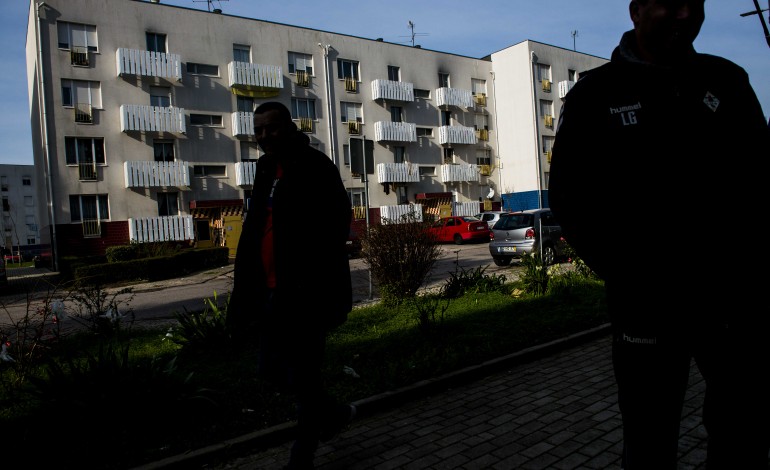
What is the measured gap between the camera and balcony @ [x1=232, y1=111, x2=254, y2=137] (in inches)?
1209

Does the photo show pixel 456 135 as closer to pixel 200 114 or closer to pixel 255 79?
pixel 255 79

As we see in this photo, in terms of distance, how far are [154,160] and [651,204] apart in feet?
99.1

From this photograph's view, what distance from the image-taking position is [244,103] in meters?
32.1

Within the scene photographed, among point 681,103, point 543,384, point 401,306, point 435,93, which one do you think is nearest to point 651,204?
point 681,103

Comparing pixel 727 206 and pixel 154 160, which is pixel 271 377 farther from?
pixel 154 160

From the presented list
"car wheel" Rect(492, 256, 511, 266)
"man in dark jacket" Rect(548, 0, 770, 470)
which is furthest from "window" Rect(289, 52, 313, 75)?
"man in dark jacket" Rect(548, 0, 770, 470)

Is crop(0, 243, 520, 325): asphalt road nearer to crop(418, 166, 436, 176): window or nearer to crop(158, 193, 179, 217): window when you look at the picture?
crop(158, 193, 179, 217): window

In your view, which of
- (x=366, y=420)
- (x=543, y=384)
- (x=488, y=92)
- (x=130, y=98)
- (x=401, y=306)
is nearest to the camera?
(x=366, y=420)

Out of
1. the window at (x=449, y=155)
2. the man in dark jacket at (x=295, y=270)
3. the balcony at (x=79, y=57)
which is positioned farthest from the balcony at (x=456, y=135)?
the man in dark jacket at (x=295, y=270)

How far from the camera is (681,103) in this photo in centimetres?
181

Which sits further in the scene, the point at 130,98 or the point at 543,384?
the point at 130,98

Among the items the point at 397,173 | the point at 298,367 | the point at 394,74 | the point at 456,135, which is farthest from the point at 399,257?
the point at 456,135

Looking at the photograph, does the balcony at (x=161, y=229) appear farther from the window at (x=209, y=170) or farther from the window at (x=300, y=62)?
the window at (x=300, y=62)

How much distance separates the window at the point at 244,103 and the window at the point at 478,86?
1876 cm
